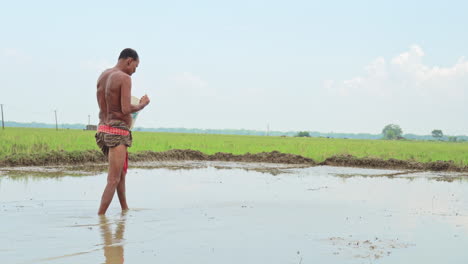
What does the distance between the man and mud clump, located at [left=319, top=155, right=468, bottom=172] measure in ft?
34.5

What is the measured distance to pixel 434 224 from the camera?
567 cm

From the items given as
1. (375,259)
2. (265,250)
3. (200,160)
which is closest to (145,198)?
(265,250)

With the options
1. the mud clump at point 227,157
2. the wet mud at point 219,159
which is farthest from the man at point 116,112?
the mud clump at point 227,157

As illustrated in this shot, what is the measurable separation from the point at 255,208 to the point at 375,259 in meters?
2.59

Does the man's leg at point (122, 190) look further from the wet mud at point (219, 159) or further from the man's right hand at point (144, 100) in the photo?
the wet mud at point (219, 159)

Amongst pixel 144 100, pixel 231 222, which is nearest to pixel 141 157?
pixel 144 100

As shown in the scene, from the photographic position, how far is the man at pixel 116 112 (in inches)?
213

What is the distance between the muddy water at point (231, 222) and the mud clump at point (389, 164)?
450 centimetres

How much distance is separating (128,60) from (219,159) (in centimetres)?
1085

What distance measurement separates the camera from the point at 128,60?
18.4ft

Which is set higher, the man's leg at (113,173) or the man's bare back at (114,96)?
the man's bare back at (114,96)

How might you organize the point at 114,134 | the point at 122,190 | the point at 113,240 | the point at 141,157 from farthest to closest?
the point at 141,157
the point at 122,190
the point at 114,134
the point at 113,240

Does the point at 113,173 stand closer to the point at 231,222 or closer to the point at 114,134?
the point at 114,134

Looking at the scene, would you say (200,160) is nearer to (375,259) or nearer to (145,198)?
(145,198)
